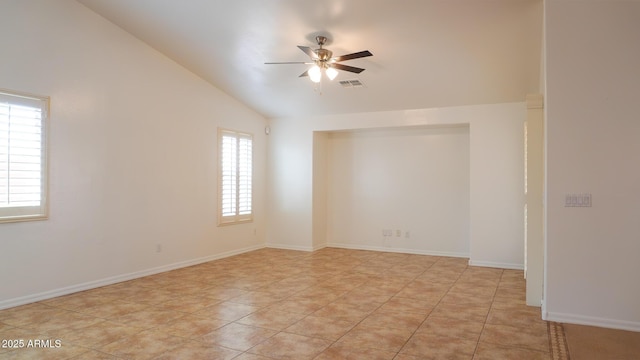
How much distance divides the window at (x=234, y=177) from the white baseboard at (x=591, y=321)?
5068 mm

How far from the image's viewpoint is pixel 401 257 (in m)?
7.20

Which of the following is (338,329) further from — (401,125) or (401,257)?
(401,125)

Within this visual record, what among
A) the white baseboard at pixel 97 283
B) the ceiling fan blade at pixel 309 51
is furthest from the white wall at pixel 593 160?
the white baseboard at pixel 97 283

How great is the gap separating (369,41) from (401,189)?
3.37 meters

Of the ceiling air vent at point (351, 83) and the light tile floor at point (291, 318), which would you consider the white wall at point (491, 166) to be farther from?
the ceiling air vent at point (351, 83)

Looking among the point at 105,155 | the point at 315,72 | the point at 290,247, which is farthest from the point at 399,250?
the point at 105,155

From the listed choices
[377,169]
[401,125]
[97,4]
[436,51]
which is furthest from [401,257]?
[97,4]

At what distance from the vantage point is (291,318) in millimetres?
4012

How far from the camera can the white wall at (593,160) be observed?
3.70 metres

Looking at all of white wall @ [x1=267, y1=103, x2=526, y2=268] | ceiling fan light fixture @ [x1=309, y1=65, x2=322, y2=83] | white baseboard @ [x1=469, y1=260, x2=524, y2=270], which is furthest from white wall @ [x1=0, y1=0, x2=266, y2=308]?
white baseboard @ [x1=469, y1=260, x2=524, y2=270]

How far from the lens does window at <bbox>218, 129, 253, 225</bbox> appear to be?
23.2 feet

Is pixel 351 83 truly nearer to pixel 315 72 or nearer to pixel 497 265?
pixel 315 72

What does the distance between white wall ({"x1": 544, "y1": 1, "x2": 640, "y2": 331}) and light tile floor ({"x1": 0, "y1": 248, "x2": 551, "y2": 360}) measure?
1.88 feet

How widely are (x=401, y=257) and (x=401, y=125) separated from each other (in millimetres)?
2319
